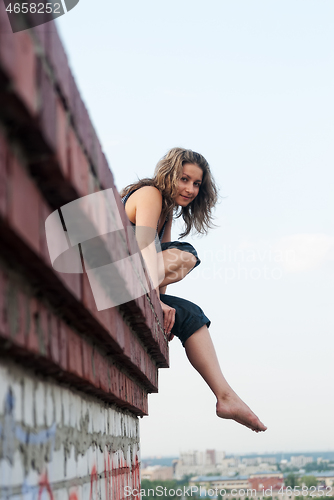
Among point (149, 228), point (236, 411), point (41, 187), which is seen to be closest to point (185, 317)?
point (149, 228)

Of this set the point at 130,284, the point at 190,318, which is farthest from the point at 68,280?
the point at 190,318

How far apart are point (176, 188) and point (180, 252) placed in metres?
0.52

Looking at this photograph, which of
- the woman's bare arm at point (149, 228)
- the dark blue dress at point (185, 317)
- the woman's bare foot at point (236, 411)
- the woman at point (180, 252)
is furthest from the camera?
the woman's bare foot at point (236, 411)

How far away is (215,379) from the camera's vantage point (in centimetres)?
406

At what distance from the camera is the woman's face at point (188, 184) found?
4402mm

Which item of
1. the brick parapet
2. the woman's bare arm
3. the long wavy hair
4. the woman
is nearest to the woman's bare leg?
the woman

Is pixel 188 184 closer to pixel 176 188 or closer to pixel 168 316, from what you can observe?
pixel 176 188

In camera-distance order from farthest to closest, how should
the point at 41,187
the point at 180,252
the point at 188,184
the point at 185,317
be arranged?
the point at 188,184 < the point at 180,252 < the point at 185,317 < the point at 41,187

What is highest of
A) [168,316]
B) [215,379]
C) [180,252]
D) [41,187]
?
[180,252]

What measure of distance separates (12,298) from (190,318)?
9.76ft

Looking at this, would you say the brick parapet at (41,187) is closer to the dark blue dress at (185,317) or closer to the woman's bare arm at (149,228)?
the woman's bare arm at (149,228)

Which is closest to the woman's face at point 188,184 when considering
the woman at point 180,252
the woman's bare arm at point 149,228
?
the woman at point 180,252

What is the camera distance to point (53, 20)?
0.94 m

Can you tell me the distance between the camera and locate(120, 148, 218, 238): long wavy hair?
4172mm
